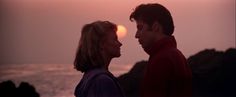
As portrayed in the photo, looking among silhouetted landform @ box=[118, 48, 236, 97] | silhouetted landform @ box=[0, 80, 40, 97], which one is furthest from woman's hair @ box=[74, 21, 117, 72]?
silhouetted landform @ box=[118, 48, 236, 97]

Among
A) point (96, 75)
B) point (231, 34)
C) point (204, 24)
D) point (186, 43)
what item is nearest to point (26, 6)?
point (186, 43)

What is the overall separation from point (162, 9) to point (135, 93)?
459 cm

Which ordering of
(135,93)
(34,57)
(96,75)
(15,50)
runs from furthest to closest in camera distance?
(135,93) → (34,57) → (15,50) → (96,75)

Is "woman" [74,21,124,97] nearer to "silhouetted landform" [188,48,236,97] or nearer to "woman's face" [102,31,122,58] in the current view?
"woman's face" [102,31,122,58]

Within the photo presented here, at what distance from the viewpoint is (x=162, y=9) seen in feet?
3.20

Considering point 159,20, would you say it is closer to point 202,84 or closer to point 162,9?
point 162,9

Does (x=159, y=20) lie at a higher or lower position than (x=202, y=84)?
higher

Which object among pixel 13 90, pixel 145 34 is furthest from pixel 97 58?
pixel 13 90

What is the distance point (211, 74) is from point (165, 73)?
177 inches

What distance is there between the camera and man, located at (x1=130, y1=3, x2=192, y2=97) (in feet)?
3.06

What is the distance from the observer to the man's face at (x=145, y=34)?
96cm

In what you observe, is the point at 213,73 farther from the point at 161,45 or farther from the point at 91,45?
the point at 91,45

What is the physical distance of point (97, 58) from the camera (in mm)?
886

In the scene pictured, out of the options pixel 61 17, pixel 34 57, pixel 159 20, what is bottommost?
pixel 34 57
